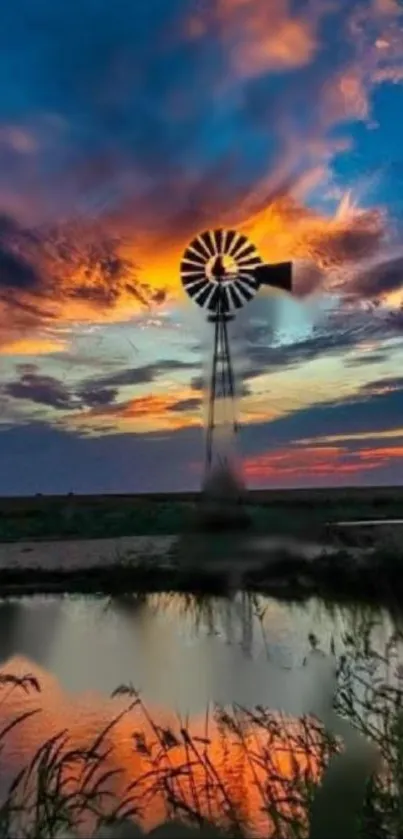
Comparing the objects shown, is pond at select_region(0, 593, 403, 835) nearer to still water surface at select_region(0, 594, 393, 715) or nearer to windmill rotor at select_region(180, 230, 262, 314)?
still water surface at select_region(0, 594, 393, 715)

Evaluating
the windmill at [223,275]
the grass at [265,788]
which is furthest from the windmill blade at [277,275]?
the grass at [265,788]

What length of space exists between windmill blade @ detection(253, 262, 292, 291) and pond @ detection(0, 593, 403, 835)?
5.49 m

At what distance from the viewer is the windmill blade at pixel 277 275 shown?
16969 millimetres

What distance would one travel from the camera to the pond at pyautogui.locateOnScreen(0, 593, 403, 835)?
586cm

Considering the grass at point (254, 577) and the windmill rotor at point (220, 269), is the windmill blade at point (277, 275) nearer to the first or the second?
the windmill rotor at point (220, 269)

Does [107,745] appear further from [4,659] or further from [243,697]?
[4,659]

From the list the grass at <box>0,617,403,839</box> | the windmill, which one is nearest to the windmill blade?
the windmill

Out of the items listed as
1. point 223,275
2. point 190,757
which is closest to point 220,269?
point 223,275

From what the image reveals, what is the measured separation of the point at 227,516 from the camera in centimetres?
1850

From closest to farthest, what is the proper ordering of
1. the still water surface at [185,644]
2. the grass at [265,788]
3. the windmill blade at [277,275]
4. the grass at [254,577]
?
the grass at [265,788], the still water surface at [185,644], the windmill blade at [277,275], the grass at [254,577]

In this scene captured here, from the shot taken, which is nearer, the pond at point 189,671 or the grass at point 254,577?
the pond at point 189,671

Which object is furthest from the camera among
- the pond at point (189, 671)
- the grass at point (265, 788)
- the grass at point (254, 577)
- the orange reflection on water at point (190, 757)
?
the grass at point (254, 577)

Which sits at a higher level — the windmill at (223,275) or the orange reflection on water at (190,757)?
the windmill at (223,275)

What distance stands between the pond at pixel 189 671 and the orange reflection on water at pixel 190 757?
0.10ft
